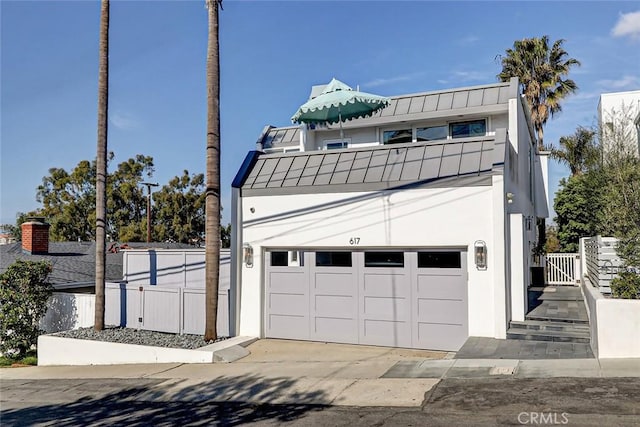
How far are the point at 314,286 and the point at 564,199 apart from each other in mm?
22125

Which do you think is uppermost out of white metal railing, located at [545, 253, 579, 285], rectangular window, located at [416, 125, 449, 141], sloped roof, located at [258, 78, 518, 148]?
sloped roof, located at [258, 78, 518, 148]

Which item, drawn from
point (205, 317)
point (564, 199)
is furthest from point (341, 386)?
point (564, 199)

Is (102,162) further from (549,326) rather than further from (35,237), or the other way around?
(549,326)

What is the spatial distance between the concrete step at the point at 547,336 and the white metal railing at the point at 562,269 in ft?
34.7

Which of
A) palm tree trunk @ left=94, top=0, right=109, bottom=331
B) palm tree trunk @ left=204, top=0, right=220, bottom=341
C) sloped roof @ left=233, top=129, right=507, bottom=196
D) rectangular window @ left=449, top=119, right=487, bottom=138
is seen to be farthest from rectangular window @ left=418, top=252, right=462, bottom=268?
palm tree trunk @ left=94, top=0, right=109, bottom=331

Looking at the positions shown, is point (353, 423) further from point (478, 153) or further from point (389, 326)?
point (478, 153)

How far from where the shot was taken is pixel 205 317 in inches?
532

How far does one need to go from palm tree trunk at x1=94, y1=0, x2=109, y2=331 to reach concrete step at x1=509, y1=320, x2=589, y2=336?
34.6 feet

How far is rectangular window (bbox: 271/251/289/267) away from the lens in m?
13.4

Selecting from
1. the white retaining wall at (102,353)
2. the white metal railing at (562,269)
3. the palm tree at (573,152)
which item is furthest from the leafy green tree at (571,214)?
the white retaining wall at (102,353)

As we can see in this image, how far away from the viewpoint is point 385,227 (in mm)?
12234

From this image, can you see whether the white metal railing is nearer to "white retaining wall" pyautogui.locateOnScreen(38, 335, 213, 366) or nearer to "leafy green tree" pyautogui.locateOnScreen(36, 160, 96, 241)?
"white retaining wall" pyautogui.locateOnScreen(38, 335, 213, 366)

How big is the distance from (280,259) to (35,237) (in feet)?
42.3

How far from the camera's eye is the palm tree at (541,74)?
3167 cm
